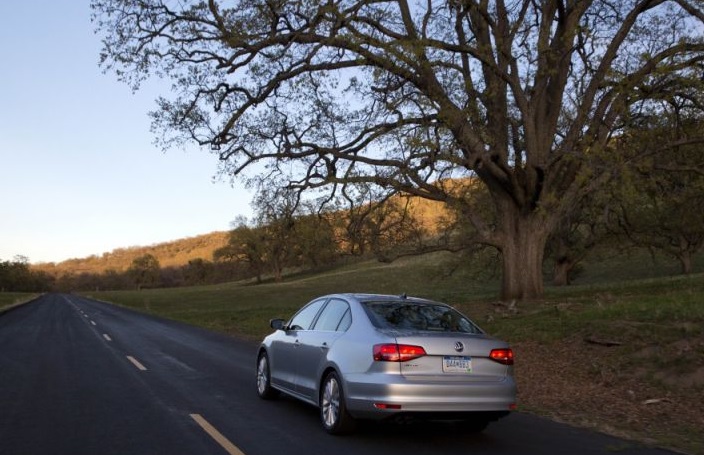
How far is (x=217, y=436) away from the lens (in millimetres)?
6672

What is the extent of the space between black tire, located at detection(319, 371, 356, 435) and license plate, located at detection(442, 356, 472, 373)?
1.08 m

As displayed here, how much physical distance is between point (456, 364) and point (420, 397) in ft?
1.68

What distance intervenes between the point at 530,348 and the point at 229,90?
38.8 ft

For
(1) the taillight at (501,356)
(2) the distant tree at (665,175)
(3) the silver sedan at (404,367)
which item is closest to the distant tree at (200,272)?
(2) the distant tree at (665,175)

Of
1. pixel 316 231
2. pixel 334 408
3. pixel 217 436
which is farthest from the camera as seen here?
pixel 316 231

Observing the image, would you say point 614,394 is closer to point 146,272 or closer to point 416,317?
point 416,317

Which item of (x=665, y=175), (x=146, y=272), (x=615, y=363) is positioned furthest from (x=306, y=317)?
(x=146, y=272)

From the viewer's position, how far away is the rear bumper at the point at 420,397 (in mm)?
6215

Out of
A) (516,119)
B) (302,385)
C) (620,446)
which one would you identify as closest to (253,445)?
(302,385)

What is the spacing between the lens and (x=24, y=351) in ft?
52.4

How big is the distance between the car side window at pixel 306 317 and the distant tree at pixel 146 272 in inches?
7450

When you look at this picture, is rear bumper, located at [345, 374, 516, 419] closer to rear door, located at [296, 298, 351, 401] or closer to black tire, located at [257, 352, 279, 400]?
rear door, located at [296, 298, 351, 401]

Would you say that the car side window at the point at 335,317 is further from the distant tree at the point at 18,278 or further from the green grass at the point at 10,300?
the distant tree at the point at 18,278

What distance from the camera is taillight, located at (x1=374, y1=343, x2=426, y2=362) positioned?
6.32 meters
